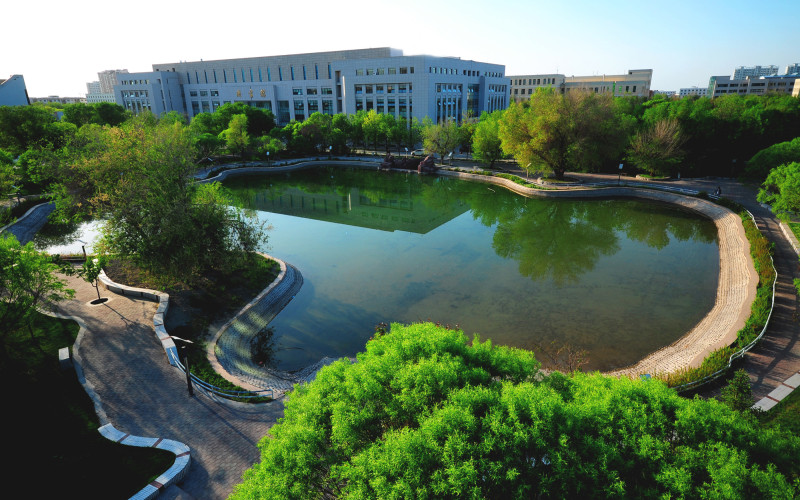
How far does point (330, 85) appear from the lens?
338 feet

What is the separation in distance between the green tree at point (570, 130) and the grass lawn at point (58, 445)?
46436mm

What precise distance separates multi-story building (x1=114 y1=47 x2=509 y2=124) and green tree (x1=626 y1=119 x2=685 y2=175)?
4444 centimetres

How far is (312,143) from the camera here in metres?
70.9

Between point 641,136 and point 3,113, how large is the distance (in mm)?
74749

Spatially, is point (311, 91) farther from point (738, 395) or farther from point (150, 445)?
point (738, 395)

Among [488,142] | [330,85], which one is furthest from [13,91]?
[488,142]

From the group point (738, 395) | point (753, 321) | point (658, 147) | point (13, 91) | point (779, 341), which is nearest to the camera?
point (738, 395)

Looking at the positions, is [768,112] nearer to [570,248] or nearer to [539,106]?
[539,106]

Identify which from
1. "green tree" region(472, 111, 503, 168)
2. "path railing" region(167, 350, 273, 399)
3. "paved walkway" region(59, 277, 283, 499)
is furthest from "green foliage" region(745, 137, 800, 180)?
"paved walkway" region(59, 277, 283, 499)

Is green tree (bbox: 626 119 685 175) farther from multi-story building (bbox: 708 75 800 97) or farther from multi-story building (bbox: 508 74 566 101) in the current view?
multi-story building (bbox: 708 75 800 97)

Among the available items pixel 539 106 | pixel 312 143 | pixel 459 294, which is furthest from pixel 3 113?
pixel 539 106

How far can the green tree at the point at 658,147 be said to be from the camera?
157ft

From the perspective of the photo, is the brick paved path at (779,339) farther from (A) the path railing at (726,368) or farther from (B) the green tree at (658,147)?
(B) the green tree at (658,147)

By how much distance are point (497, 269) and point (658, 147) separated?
110ft
